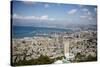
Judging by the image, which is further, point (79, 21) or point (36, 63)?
point (79, 21)

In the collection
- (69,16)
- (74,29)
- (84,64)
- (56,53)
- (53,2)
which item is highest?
(53,2)

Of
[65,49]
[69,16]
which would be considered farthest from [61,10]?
[65,49]

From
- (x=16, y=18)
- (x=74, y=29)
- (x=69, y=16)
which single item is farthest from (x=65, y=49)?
(x=16, y=18)

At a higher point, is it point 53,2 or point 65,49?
point 53,2

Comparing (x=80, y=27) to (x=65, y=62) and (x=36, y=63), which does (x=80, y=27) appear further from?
(x=36, y=63)

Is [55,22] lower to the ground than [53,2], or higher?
lower

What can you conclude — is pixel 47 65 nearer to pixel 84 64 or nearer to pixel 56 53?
pixel 56 53
